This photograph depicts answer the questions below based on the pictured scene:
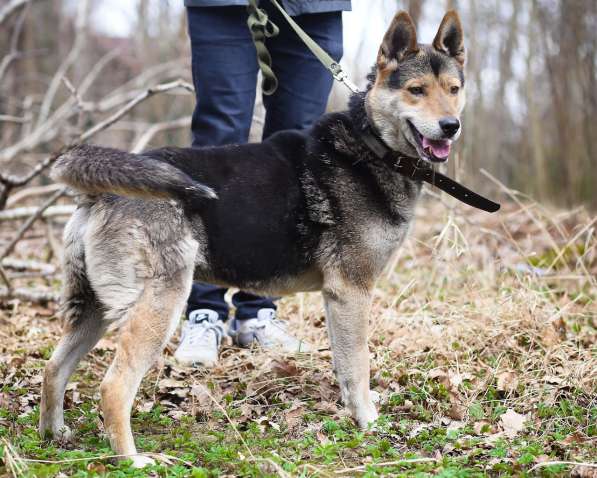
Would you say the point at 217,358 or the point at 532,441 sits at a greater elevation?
the point at 532,441

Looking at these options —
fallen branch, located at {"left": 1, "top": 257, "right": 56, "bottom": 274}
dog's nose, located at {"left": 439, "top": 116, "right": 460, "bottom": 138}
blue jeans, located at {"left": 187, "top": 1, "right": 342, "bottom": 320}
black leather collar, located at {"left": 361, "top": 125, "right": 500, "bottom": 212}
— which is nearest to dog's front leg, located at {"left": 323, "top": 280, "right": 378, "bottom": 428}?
black leather collar, located at {"left": 361, "top": 125, "right": 500, "bottom": 212}

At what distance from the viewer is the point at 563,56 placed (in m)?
9.45

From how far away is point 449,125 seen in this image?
2998 millimetres

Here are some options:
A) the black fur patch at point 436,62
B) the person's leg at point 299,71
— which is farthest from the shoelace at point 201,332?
the black fur patch at point 436,62

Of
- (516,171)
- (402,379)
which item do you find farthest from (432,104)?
(516,171)

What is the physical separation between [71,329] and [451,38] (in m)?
2.35

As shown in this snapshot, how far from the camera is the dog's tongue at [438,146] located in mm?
3100

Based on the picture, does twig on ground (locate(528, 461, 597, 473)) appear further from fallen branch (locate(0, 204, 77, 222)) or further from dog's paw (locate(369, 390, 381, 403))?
fallen branch (locate(0, 204, 77, 222))

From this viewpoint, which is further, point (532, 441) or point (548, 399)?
point (548, 399)

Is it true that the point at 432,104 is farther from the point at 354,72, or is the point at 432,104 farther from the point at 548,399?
the point at 354,72

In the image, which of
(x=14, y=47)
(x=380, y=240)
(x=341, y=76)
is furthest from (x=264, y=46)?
(x=14, y=47)

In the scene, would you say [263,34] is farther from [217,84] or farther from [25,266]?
[25,266]

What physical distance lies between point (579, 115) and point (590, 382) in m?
6.95

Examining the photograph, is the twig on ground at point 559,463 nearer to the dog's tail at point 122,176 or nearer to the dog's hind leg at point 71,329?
the dog's tail at point 122,176
